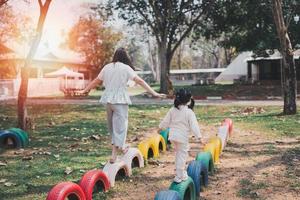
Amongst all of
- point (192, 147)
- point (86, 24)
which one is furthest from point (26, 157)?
point (86, 24)

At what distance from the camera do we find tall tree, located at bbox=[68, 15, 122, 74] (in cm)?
4656

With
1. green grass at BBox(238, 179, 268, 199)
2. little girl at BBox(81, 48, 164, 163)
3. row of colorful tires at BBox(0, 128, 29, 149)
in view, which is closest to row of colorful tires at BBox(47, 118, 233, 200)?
little girl at BBox(81, 48, 164, 163)

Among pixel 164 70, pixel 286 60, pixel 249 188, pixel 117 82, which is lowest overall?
pixel 249 188

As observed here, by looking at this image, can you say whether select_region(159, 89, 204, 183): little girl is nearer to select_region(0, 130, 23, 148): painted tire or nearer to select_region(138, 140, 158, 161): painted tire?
select_region(138, 140, 158, 161): painted tire

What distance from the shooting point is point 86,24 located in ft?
153

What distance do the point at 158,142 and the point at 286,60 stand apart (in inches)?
340

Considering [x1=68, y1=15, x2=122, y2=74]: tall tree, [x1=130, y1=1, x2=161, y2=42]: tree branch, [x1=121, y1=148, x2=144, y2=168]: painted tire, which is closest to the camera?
[x1=121, y1=148, x2=144, y2=168]: painted tire

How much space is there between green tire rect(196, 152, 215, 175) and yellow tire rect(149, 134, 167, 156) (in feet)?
5.06

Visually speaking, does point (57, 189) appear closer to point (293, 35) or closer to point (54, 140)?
point (54, 140)

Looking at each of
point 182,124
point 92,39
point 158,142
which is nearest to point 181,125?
point 182,124

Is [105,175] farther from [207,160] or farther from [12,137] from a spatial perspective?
[12,137]

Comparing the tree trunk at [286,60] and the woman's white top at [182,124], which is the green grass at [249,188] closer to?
the woman's white top at [182,124]

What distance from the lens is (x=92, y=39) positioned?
46.8 meters

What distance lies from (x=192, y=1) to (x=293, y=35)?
788 centimetres
